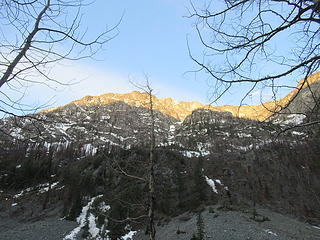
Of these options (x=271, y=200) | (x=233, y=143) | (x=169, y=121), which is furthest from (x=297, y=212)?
(x=169, y=121)

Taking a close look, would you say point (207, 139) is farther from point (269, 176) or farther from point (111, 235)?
point (111, 235)

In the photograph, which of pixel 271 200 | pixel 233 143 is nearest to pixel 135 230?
pixel 271 200

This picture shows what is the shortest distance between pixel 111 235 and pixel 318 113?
789 inches

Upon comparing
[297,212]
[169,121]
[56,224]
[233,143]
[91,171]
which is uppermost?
[169,121]

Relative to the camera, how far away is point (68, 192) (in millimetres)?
33625

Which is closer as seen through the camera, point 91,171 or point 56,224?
point 56,224

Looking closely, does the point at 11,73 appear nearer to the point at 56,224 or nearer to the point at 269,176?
the point at 56,224

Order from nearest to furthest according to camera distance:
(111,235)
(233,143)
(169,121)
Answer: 1. (111,235)
2. (233,143)
3. (169,121)

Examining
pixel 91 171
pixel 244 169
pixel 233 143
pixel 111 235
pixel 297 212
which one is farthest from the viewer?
pixel 233 143

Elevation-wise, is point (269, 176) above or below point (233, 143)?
below

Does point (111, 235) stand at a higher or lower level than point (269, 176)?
lower

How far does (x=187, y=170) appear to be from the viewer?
115 feet

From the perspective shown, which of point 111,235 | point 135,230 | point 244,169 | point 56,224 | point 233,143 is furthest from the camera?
point 233,143

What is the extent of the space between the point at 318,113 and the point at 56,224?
92.3ft
